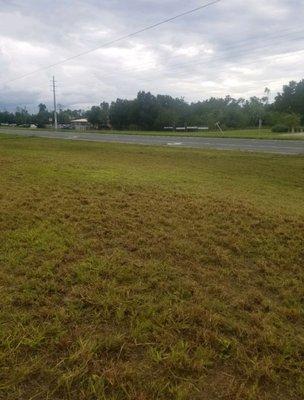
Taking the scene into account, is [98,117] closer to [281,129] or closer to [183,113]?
[183,113]

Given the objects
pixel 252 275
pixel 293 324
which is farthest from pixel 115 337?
pixel 252 275

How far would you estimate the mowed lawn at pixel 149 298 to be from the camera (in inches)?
98.7

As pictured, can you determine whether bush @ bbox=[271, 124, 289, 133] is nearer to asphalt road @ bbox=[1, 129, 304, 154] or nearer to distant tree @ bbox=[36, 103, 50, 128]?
asphalt road @ bbox=[1, 129, 304, 154]

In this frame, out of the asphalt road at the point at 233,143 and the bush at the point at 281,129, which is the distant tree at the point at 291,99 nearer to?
the bush at the point at 281,129

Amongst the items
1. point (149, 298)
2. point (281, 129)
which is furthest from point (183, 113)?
point (149, 298)

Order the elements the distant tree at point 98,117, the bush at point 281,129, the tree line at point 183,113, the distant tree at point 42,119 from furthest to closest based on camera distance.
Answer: the distant tree at point 42,119, the distant tree at point 98,117, the tree line at point 183,113, the bush at point 281,129

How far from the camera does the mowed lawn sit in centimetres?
251

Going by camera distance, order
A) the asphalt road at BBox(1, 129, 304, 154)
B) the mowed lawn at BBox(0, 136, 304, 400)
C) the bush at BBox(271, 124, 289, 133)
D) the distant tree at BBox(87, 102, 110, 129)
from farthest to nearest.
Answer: the distant tree at BBox(87, 102, 110, 129)
the bush at BBox(271, 124, 289, 133)
the asphalt road at BBox(1, 129, 304, 154)
the mowed lawn at BBox(0, 136, 304, 400)

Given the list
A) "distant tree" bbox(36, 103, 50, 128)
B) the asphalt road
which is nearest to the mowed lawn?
the asphalt road

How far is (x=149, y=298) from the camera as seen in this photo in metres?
3.50

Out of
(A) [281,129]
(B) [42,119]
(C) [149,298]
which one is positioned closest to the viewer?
(C) [149,298]

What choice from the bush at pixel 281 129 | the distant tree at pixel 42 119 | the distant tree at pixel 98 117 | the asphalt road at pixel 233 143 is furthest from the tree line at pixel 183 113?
the asphalt road at pixel 233 143

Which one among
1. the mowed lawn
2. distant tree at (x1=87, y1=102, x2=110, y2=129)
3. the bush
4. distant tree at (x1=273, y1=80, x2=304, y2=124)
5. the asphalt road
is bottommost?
the mowed lawn

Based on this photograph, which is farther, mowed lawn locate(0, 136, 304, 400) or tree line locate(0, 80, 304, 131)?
tree line locate(0, 80, 304, 131)
